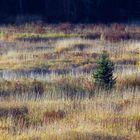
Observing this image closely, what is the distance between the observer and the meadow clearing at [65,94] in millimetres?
9516

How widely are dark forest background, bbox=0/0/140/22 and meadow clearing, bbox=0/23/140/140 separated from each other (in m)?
16.4

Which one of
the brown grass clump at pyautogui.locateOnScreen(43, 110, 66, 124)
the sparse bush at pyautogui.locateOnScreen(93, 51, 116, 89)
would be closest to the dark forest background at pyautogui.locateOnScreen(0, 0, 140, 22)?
the sparse bush at pyautogui.locateOnScreen(93, 51, 116, 89)

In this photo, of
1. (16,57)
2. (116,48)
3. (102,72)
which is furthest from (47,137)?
(116,48)

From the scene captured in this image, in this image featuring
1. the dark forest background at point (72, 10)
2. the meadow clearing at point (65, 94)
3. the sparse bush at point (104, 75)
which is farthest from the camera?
the dark forest background at point (72, 10)

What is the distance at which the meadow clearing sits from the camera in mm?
9516

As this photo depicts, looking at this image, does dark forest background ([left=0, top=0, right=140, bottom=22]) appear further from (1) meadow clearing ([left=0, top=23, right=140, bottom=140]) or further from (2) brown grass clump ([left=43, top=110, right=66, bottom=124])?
(2) brown grass clump ([left=43, top=110, right=66, bottom=124])

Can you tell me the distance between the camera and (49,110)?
11.1 meters

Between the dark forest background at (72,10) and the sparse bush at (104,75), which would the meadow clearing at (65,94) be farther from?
the dark forest background at (72,10)

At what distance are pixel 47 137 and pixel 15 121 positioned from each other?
1530mm

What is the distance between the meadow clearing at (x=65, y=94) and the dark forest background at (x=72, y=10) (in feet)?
53.8

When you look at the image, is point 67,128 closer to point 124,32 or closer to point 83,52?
point 83,52

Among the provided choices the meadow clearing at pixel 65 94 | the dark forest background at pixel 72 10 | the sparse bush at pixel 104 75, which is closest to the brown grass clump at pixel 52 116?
the meadow clearing at pixel 65 94

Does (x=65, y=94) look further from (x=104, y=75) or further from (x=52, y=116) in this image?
(x=52, y=116)

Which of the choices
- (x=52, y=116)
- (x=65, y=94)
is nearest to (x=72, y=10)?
(x=65, y=94)
